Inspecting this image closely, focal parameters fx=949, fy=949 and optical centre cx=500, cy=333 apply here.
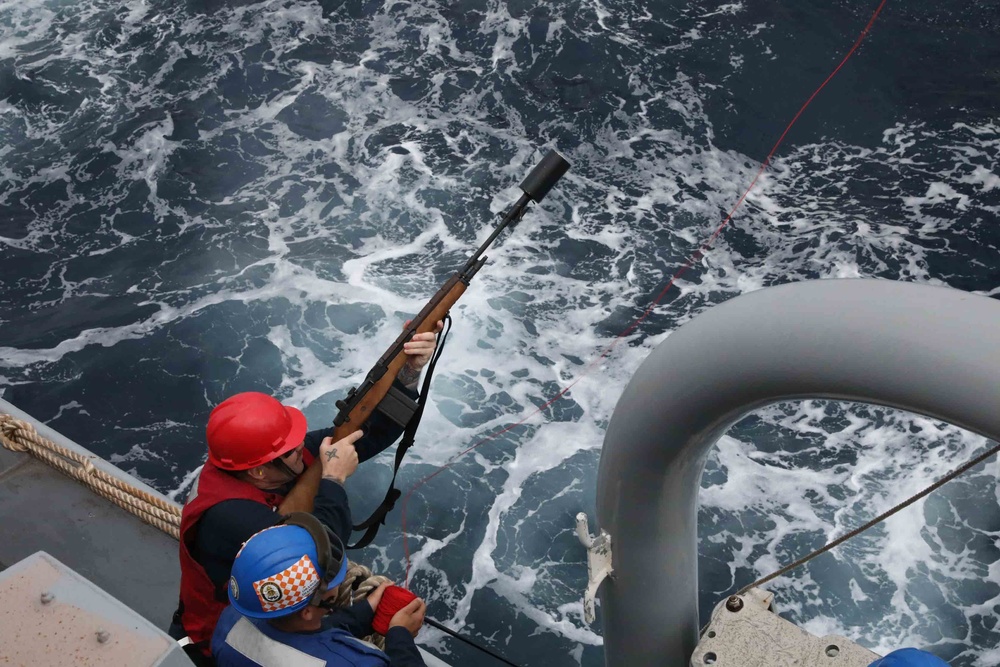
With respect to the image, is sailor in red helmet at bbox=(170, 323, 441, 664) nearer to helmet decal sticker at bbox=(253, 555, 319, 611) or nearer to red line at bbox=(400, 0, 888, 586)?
helmet decal sticker at bbox=(253, 555, 319, 611)

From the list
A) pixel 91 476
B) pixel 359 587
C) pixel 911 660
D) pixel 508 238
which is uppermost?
pixel 911 660

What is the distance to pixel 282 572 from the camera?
8.79 ft

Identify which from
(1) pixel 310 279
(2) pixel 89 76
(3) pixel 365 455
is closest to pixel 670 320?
(1) pixel 310 279

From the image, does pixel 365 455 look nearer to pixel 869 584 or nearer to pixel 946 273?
pixel 869 584

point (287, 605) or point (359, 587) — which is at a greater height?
point (287, 605)

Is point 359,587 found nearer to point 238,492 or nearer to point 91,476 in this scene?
point 238,492

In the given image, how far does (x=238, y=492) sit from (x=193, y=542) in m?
0.22

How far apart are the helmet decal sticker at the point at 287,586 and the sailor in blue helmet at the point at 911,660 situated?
1533 mm

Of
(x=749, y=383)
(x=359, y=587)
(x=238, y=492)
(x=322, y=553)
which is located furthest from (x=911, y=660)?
(x=238, y=492)

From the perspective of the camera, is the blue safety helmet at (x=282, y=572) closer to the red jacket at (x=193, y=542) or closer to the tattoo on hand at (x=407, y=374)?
the red jacket at (x=193, y=542)

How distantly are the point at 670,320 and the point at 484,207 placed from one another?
248 centimetres

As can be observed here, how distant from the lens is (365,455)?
12.8ft

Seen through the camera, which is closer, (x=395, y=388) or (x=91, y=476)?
(x=395, y=388)

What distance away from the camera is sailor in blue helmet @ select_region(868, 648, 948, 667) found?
218cm
